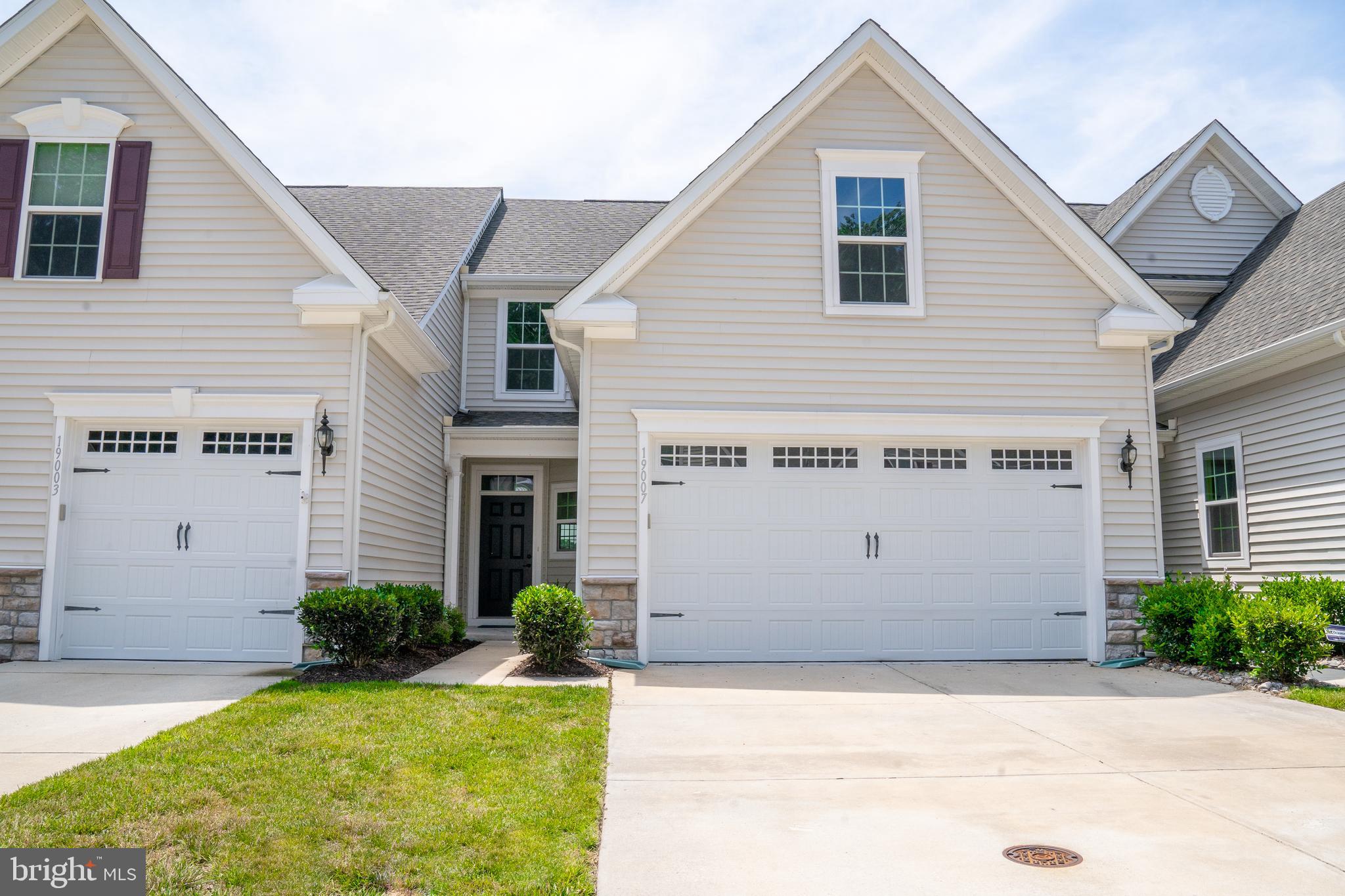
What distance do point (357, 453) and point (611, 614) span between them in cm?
300

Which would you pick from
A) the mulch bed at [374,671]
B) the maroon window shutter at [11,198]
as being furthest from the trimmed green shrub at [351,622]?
the maroon window shutter at [11,198]

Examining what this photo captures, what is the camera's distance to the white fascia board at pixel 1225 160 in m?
14.5

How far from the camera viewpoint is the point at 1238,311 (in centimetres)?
1266

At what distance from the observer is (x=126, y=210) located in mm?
9969

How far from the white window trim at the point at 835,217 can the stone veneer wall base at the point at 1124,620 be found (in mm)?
3578

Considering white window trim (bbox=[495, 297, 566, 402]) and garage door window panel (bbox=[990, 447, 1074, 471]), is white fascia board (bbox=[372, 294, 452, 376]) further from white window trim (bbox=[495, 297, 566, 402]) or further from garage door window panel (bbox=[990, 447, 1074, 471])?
garage door window panel (bbox=[990, 447, 1074, 471])

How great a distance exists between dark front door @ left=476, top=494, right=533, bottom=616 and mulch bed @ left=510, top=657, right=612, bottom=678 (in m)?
5.35

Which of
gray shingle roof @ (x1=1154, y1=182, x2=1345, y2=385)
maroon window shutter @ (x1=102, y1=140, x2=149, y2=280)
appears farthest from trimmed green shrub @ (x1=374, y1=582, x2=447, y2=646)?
gray shingle roof @ (x1=1154, y1=182, x2=1345, y2=385)

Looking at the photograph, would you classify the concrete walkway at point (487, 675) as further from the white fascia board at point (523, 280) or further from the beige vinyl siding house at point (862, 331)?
the white fascia board at point (523, 280)

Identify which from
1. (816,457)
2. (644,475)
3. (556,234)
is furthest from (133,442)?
(556,234)

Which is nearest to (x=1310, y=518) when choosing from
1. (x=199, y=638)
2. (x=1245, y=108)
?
(x=1245, y=108)

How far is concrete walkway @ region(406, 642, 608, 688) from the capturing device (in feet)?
26.9

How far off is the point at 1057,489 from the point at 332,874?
8713 mm

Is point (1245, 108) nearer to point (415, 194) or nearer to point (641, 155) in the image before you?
point (641, 155)
